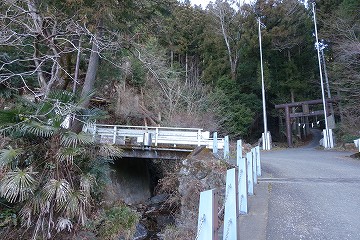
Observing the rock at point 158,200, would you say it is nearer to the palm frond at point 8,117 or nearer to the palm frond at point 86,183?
the palm frond at point 86,183

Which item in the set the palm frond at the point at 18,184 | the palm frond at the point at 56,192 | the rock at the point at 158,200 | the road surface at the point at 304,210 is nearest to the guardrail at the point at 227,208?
the road surface at the point at 304,210

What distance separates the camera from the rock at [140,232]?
9141 mm

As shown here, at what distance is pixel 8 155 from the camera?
18.6 feet

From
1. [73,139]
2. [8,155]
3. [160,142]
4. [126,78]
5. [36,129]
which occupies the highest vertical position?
[126,78]

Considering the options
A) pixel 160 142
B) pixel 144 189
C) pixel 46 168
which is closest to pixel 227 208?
pixel 46 168

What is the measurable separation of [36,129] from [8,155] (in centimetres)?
69

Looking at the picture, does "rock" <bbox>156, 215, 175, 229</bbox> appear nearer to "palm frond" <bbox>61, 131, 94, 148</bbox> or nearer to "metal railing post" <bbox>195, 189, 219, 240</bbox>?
"palm frond" <bbox>61, 131, 94, 148</bbox>

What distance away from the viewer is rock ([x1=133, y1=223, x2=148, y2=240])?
914cm

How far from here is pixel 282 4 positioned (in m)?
27.5

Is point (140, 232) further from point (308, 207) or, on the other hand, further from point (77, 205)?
point (308, 207)

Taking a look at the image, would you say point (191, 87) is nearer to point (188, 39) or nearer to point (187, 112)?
point (187, 112)

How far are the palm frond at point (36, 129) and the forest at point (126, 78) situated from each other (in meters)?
0.03

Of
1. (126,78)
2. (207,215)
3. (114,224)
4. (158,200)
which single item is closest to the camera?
(207,215)

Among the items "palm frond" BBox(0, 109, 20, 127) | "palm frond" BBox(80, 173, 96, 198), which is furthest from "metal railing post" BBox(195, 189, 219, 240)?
"palm frond" BBox(0, 109, 20, 127)
